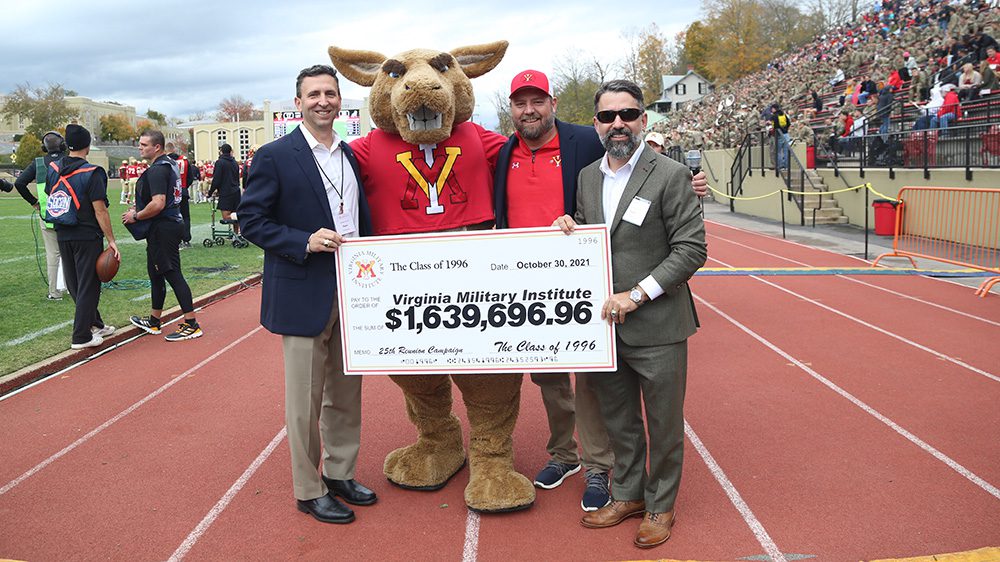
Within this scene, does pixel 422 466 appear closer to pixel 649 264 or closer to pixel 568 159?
pixel 649 264

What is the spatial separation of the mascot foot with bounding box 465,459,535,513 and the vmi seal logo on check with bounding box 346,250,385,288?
1192 millimetres

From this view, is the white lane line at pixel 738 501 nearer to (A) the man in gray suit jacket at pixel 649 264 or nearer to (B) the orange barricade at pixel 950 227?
(A) the man in gray suit jacket at pixel 649 264

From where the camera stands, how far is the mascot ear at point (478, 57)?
4445 mm

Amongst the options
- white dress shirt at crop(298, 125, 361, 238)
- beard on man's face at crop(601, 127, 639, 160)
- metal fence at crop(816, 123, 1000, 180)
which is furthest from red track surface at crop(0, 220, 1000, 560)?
metal fence at crop(816, 123, 1000, 180)

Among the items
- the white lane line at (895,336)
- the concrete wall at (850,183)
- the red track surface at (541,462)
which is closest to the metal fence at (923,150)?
the concrete wall at (850,183)

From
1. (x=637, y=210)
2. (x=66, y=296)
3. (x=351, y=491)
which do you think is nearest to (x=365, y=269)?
(x=351, y=491)

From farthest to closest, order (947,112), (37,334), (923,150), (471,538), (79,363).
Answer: (947,112) < (923,150) < (37,334) < (79,363) < (471,538)

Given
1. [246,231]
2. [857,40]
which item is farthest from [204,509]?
[857,40]

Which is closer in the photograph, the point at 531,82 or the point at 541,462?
the point at 531,82

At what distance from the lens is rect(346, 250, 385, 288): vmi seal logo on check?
380cm

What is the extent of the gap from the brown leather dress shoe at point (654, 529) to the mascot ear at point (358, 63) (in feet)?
9.17

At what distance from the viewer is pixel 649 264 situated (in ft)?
11.7

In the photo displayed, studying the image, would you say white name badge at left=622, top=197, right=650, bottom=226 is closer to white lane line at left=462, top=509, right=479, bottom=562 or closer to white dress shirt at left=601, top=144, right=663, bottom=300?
white dress shirt at left=601, top=144, right=663, bottom=300

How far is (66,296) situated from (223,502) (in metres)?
7.45
